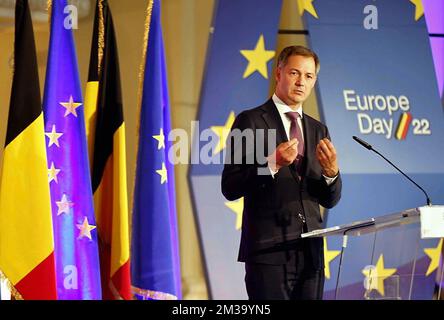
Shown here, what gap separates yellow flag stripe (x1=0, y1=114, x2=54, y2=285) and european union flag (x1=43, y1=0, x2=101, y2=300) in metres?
0.19

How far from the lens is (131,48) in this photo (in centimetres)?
568

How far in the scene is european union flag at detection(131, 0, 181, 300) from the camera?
5.04 metres

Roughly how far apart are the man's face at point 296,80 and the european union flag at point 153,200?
75cm

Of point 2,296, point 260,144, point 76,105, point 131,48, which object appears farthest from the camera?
point 131,48

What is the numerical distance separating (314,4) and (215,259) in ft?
5.94

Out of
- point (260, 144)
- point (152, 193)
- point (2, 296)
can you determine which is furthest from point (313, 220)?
point (2, 296)

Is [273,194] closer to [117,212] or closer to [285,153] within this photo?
[285,153]

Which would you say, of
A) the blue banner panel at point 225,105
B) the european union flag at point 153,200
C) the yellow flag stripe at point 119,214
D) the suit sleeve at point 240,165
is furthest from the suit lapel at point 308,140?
the yellow flag stripe at point 119,214

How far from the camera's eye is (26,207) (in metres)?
4.64

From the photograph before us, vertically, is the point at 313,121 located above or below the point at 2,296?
above

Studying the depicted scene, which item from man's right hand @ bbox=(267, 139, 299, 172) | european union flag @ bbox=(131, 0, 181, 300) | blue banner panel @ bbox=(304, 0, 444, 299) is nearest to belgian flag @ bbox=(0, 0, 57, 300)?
european union flag @ bbox=(131, 0, 181, 300)

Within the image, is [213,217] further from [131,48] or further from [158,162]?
[131,48]

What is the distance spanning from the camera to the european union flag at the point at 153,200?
16.5 ft

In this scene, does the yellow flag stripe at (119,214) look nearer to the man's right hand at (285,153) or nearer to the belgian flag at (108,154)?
the belgian flag at (108,154)
